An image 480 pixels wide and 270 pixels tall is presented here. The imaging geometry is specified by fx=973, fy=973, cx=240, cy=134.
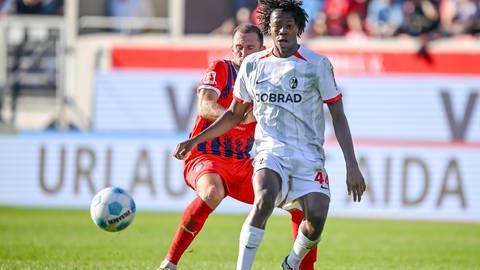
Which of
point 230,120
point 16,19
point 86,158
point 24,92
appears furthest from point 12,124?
point 230,120

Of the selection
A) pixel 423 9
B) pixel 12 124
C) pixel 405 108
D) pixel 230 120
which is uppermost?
pixel 230 120

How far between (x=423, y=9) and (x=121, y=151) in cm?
761

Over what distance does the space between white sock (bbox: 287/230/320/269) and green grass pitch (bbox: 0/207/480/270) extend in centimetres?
188

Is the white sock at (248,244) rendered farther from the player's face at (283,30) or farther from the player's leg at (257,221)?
the player's face at (283,30)

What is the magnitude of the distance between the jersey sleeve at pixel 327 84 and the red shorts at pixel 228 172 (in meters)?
1.52

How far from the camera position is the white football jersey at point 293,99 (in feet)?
24.9

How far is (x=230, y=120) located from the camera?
26.3 ft

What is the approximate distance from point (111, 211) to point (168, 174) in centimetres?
978

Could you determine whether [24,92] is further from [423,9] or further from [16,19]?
[423,9]

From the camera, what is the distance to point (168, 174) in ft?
61.1

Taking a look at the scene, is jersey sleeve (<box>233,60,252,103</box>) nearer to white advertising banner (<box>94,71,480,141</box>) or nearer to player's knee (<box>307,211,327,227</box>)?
player's knee (<box>307,211,327,227</box>)

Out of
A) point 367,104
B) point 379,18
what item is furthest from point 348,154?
point 379,18

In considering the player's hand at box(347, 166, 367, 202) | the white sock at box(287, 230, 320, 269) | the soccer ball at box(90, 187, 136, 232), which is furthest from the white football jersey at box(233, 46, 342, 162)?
the soccer ball at box(90, 187, 136, 232)

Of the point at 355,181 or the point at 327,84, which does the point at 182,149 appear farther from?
the point at 355,181
